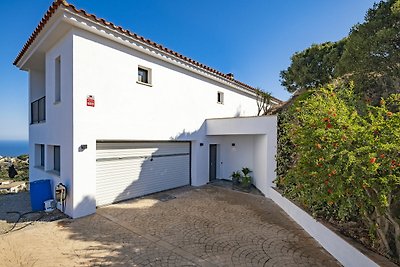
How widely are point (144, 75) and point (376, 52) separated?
32.1 feet

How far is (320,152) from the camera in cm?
438

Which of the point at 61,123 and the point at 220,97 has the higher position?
the point at 220,97

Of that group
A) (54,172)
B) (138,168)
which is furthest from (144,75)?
(54,172)

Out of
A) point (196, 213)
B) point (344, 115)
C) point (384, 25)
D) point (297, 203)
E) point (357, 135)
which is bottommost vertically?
point (196, 213)

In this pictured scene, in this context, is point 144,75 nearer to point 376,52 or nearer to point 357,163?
point 357,163

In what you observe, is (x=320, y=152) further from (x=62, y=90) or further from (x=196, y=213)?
(x=62, y=90)

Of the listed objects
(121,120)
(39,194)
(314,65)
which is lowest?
(39,194)

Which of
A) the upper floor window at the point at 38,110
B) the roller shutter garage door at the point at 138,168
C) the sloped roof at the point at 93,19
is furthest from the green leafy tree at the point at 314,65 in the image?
the upper floor window at the point at 38,110

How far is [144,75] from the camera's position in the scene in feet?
33.5

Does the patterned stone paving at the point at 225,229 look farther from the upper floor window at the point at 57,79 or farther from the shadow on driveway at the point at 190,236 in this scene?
the upper floor window at the point at 57,79

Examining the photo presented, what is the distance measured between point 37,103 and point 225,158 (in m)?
12.1

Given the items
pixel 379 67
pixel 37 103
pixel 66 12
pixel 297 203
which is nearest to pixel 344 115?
pixel 297 203

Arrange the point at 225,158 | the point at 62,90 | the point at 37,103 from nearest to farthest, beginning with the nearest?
1. the point at 62,90
2. the point at 37,103
3. the point at 225,158

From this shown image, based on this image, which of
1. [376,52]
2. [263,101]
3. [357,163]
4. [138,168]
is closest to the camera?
[357,163]
